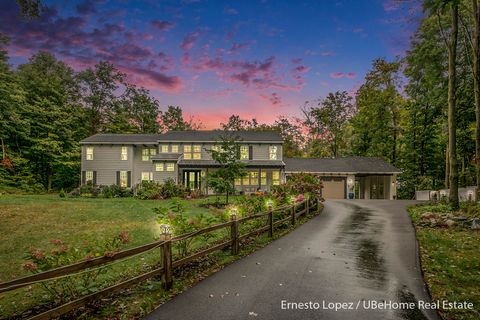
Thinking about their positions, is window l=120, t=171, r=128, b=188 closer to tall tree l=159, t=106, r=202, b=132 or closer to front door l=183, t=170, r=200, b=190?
front door l=183, t=170, r=200, b=190

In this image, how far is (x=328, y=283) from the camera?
5805 mm

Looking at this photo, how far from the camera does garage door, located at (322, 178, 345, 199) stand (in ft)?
98.1

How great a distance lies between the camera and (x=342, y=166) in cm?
3066

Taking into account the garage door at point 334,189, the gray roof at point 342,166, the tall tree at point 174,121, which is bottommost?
the garage door at point 334,189

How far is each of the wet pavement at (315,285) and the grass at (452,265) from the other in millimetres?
291

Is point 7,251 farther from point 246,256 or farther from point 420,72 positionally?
point 420,72

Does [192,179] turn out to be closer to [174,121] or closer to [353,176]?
[353,176]

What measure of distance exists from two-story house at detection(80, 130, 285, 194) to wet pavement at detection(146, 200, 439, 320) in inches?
806

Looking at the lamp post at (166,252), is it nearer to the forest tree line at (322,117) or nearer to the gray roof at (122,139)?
the forest tree line at (322,117)

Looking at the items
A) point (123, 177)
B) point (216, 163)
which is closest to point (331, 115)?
point (216, 163)

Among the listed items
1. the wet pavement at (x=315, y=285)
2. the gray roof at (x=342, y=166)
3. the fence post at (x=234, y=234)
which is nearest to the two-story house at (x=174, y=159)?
the gray roof at (x=342, y=166)

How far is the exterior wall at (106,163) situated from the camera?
31797 millimetres

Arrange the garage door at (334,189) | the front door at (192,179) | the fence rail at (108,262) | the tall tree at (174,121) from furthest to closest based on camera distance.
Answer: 1. the tall tree at (174,121)
2. the front door at (192,179)
3. the garage door at (334,189)
4. the fence rail at (108,262)

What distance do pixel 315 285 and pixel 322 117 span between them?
43135 millimetres
